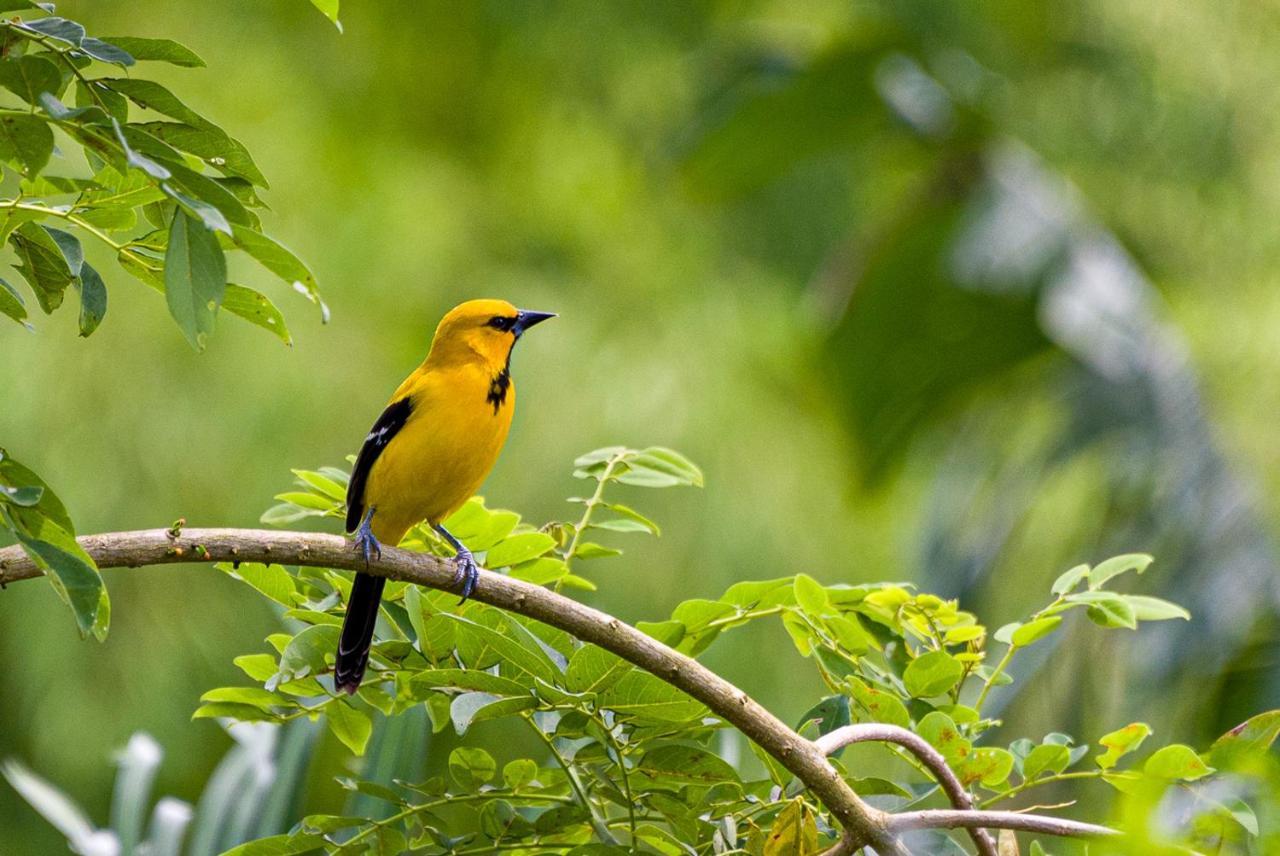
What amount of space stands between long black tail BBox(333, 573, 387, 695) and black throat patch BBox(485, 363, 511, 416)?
100 centimetres

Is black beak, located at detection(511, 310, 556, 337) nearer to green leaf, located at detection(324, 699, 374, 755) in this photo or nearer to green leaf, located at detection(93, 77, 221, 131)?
green leaf, located at detection(324, 699, 374, 755)

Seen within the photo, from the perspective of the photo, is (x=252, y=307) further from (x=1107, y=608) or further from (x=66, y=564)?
(x=1107, y=608)

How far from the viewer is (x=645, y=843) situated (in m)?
1.71

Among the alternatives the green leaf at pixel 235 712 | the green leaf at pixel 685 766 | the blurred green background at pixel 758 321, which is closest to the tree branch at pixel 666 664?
the green leaf at pixel 685 766

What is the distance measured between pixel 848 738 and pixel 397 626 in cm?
59

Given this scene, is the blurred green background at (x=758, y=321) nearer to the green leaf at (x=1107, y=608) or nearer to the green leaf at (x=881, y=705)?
the green leaf at (x=1107, y=608)

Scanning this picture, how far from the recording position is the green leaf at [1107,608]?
165cm

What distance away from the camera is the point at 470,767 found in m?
1.59

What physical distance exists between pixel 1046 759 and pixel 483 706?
64 centimetres

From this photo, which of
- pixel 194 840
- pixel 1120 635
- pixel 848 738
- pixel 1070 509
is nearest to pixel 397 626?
pixel 848 738

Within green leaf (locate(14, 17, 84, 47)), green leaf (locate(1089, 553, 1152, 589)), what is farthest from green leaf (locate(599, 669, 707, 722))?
green leaf (locate(14, 17, 84, 47))

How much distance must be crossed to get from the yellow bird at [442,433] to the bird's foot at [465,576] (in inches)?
21.9

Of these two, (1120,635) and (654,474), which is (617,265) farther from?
(654,474)

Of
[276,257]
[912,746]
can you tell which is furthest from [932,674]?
[276,257]
